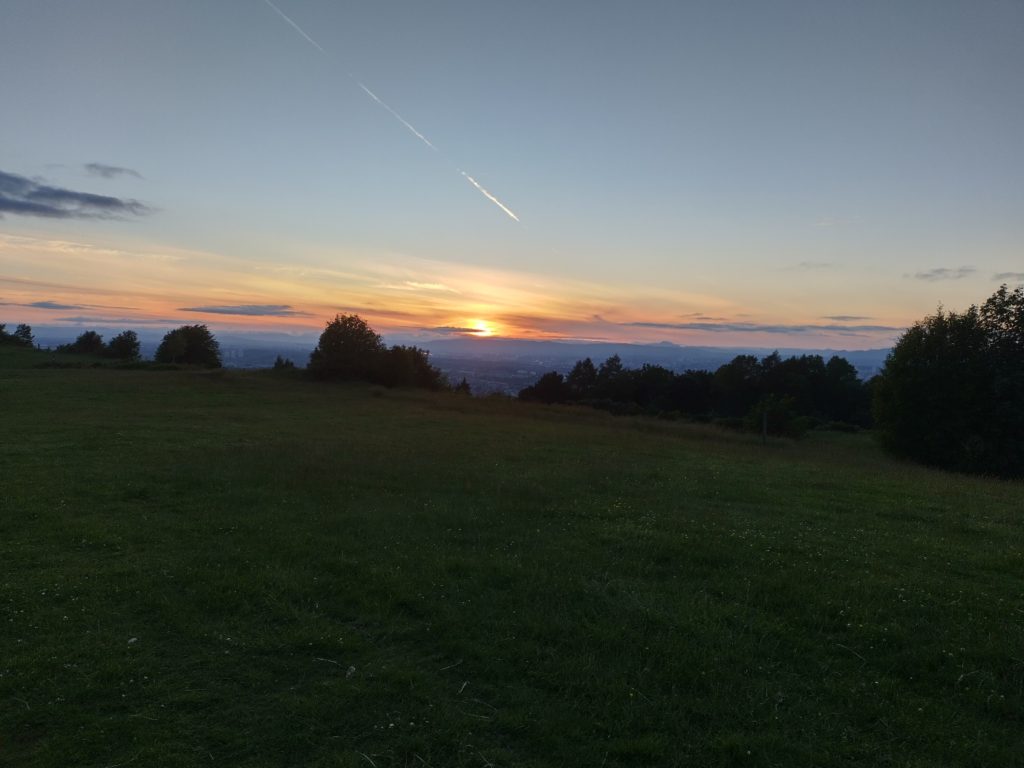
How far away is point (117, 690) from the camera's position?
474cm

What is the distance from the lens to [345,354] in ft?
156

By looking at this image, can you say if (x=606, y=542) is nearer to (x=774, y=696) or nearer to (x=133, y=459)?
(x=774, y=696)

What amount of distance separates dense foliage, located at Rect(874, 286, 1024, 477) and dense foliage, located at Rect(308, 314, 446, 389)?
1395 inches

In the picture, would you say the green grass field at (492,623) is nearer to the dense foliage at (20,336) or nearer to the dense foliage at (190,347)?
the dense foliage at (190,347)

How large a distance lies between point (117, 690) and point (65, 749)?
73 centimetres

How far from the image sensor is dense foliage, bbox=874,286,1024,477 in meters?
30.7

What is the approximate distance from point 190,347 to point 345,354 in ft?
83.4

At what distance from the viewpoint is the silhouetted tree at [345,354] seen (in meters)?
47.2

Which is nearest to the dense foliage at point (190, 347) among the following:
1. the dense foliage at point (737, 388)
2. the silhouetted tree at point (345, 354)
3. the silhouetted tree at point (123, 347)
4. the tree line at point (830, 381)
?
the tree line at point (830, 381)

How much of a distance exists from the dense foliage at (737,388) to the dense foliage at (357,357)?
25.7 meters

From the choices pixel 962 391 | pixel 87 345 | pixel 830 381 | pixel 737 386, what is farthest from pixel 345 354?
pixel 830 381

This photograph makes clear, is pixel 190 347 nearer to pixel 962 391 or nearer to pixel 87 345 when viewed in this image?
pixel 87 345

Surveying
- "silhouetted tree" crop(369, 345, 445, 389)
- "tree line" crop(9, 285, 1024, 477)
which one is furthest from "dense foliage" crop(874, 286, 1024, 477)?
"silhouetted tree" crop(369, 345, 445, 389)

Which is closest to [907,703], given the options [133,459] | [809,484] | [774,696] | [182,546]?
[774,696]
